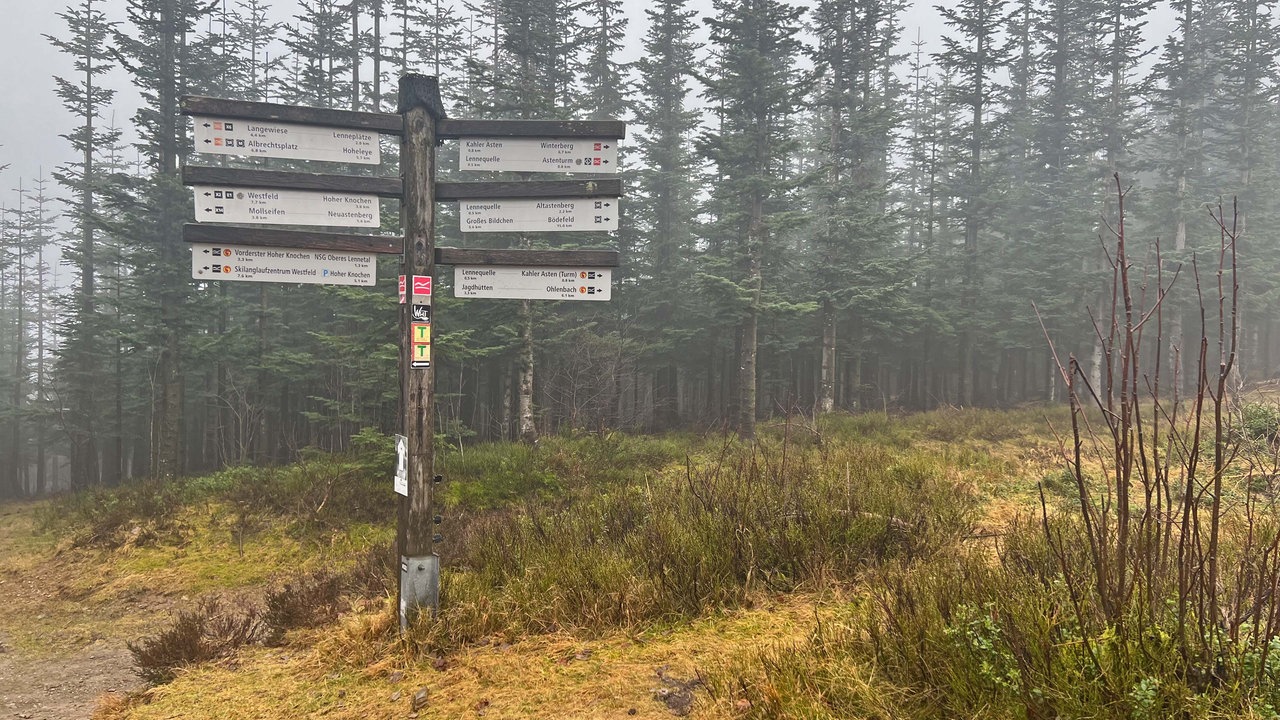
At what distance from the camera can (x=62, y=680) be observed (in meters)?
6.14

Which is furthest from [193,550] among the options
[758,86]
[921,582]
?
[758,86]

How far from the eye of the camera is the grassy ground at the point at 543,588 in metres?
3.98

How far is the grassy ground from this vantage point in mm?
3979

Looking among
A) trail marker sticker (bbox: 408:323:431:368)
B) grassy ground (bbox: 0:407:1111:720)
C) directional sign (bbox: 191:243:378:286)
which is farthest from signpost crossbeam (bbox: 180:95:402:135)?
grassy ground (bbox: 0:407:1111:720)

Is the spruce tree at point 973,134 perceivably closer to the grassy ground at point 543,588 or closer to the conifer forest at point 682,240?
the conifer forest at point 682,240

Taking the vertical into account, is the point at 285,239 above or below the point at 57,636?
above

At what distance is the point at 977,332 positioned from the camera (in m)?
26.8

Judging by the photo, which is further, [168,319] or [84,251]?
[84,251]

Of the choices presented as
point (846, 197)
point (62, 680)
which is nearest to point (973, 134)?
point (846, 197)

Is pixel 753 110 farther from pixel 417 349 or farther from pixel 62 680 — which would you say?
pixel 62 680

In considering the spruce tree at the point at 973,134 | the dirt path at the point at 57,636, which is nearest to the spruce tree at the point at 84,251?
the dirt path at the point at 57,636

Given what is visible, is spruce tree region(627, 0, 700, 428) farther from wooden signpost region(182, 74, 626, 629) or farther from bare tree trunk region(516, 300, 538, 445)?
wooden signpost region(182, 74, 626, 629)

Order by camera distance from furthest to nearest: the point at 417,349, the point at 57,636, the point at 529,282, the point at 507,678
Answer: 1. the point at 57,636
2. the point at 529,282
3. the point at 417,349
4. the point at 507,678

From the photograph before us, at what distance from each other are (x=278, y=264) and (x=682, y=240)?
24.2m
